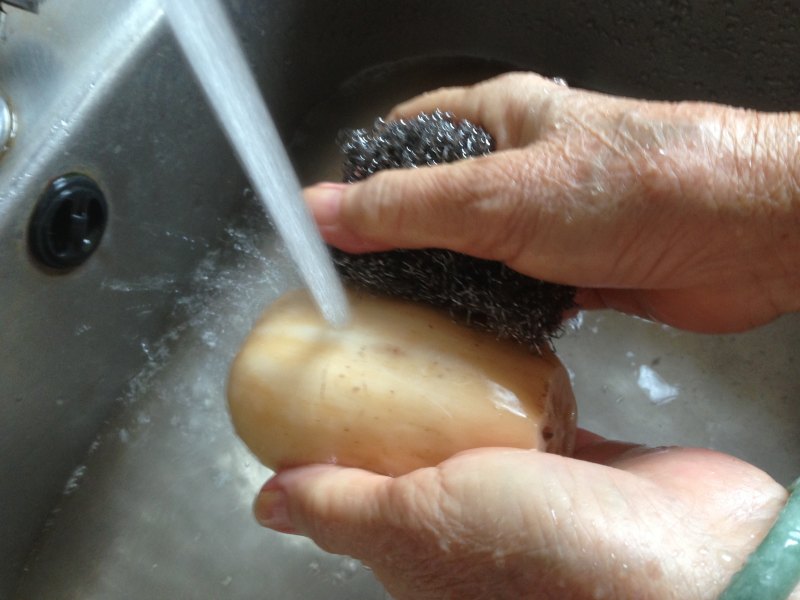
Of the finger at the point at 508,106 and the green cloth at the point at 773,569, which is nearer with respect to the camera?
the green cloth at the point at 773,569

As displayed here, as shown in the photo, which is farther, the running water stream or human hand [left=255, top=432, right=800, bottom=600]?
the running water stream

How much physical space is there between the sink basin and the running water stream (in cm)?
4

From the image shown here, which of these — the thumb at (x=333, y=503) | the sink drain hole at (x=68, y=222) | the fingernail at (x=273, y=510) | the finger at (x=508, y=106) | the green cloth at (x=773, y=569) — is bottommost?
the fingernail at (x=273, y=510)

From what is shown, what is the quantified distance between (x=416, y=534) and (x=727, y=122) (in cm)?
36

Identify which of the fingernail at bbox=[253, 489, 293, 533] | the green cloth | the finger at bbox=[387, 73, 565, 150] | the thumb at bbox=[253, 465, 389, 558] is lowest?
the fingernail at bbox=[253, 489, 293, 533]

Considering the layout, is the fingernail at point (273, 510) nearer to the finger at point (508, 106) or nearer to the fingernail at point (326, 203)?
the fingernail at point (326, 203)

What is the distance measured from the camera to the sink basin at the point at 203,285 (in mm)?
581

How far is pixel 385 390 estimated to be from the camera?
0.48 m

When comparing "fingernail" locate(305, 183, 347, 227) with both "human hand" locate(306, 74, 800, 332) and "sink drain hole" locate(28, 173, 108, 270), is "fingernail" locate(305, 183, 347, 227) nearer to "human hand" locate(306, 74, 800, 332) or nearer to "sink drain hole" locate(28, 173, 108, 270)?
"human hand" locate(306, 74, 800, 332)

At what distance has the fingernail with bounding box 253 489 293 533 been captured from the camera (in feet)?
1.73

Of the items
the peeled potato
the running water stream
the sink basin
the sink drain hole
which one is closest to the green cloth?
the peeled potato

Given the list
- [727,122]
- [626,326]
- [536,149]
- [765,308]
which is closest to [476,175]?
[536,149]

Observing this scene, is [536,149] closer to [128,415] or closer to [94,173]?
[94,173]

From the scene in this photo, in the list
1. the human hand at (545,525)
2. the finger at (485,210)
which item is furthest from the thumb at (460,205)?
the human hand at (545,525)
